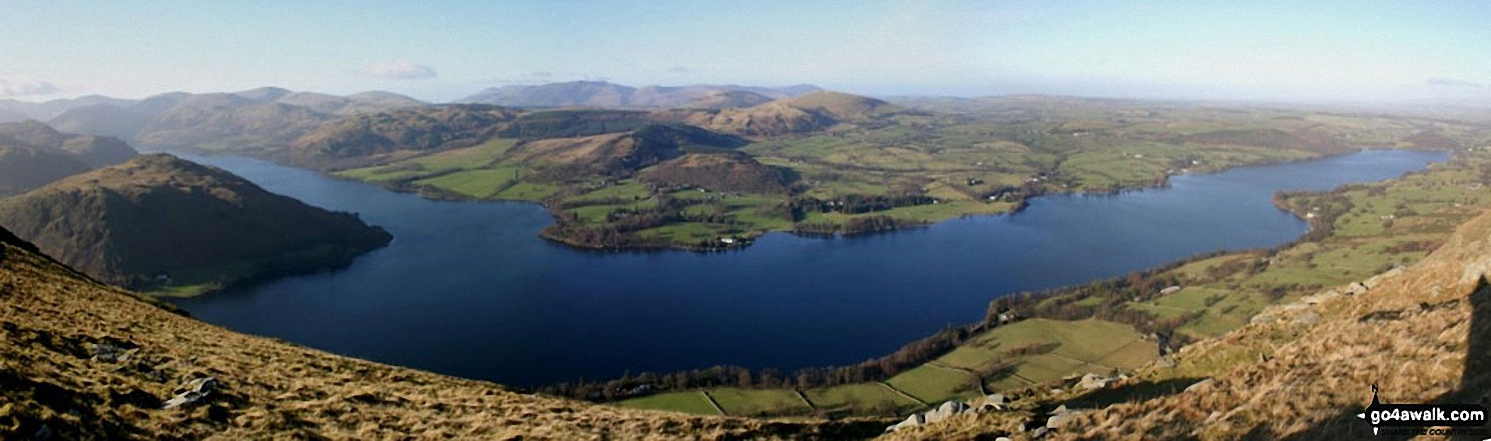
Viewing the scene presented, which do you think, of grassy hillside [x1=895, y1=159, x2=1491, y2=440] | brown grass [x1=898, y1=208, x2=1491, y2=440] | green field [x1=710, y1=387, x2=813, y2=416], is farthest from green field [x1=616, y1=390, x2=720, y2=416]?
brown grass [x1=898, y1=208, x2=1491, y2=440]

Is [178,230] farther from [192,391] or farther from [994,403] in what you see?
[994,403]

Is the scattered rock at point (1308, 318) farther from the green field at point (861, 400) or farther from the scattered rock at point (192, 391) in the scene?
the green field at point (861, 400)

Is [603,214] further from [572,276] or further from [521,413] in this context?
[521,413]

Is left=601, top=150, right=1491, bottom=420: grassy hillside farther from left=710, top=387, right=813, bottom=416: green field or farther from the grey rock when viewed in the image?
the grey rock

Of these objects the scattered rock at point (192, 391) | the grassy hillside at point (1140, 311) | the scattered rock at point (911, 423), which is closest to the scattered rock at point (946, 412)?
the scattered rock at point (911, 423)

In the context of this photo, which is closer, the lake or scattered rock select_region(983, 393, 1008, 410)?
scattered rock select_region(983, 393, 1008, 410)
